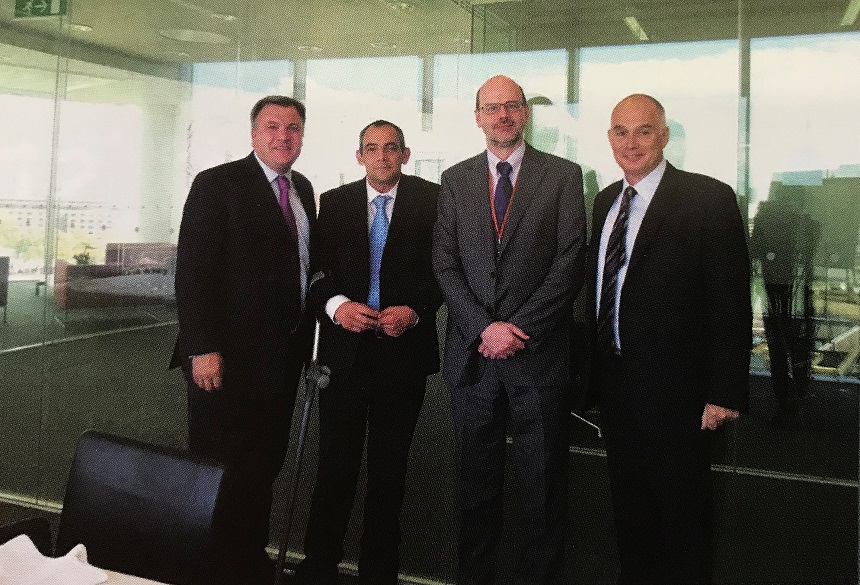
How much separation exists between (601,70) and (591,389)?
1503 millimetres

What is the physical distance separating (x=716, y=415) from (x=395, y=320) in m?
1.22

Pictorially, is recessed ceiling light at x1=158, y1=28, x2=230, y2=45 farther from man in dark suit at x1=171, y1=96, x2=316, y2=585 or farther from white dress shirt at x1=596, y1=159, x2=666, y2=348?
white dress shirt at x1=596, y1=159, x2=666, y2=348

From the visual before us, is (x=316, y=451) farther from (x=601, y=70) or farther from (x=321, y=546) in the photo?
(x=601, y=70)

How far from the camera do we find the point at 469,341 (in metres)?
2.78

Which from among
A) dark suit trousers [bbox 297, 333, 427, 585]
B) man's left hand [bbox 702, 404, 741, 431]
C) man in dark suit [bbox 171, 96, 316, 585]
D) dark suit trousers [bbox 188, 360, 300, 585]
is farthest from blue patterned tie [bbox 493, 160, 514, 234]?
dark suit trousers [bbox 188, 360, 300, 585]

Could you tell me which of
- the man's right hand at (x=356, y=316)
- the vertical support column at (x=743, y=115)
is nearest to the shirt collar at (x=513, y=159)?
the man's right hand at (x=356, y=316)

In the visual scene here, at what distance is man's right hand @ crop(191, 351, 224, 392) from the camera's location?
3.00 m

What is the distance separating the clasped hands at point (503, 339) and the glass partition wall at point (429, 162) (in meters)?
0.99

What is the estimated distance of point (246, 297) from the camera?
3043mm

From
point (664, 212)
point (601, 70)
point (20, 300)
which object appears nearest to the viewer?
point (664, 212)

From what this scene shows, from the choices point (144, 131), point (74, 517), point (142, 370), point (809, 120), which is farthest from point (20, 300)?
point (809, 120)

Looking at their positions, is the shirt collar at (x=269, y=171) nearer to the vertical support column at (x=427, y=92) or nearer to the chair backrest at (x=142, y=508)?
the vertical support column at (x=427, y=92)

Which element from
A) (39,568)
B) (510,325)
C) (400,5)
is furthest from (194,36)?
(39,568)

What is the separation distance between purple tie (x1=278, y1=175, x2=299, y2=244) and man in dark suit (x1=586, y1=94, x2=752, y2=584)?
122cm
